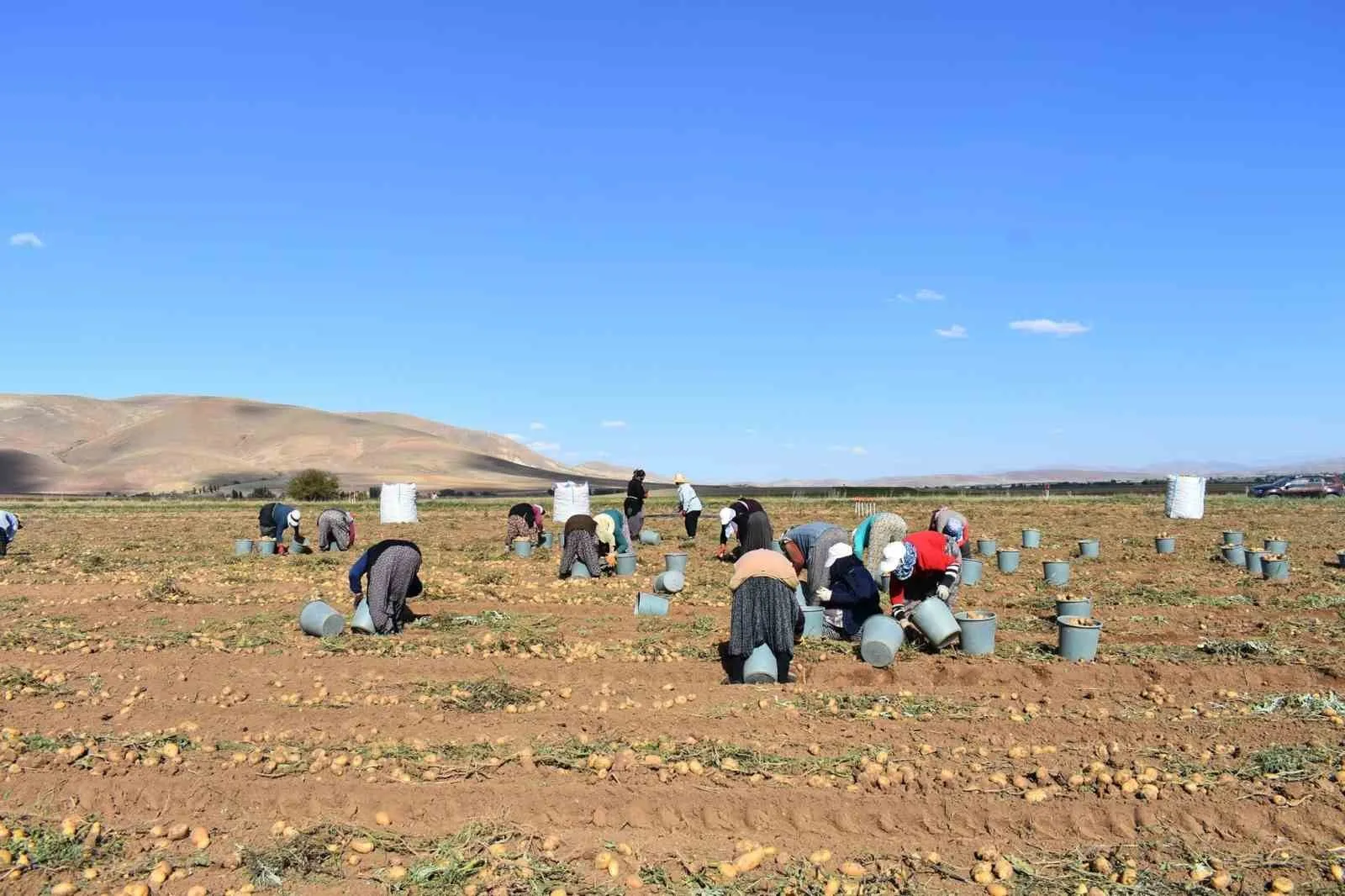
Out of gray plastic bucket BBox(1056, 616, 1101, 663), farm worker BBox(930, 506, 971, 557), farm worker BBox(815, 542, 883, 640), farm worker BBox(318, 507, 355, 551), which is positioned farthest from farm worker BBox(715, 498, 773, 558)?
farm worker BBox(318, 507, 355, 551)

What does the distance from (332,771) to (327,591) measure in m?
8.46

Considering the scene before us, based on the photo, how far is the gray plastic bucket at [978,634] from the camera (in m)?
9.41

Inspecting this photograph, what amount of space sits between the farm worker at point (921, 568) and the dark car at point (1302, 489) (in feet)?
130

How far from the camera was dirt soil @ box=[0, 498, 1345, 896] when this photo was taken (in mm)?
5066

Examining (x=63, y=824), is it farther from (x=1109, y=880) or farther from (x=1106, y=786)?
(x=1106, y=786)

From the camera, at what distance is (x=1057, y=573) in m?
14.4

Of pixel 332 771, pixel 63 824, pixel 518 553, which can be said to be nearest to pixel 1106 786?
pixel 332 771

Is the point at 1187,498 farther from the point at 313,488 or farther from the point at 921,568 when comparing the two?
the point at 313,488

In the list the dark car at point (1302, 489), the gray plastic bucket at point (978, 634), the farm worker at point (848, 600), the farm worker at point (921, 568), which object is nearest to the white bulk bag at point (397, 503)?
the farm worker at point (848, 600)

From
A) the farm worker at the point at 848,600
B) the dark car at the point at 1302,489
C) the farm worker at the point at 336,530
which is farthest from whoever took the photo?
the dark car at the point at 1302,489

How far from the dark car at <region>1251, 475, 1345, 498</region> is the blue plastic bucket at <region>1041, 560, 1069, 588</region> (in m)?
34.7

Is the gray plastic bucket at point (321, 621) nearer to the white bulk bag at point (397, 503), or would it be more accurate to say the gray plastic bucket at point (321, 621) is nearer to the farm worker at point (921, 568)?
the farm worker at point (921, 568)

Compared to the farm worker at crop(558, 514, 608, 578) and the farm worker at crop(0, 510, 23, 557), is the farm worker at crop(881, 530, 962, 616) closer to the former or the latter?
the farm worker at crop(558, 514, 608, 578)

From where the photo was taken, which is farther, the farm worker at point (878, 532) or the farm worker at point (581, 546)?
the farm worker at point (581, 546)
